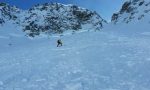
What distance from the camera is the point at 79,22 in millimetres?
106000

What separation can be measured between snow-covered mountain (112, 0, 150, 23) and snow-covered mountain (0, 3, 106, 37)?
26.9 ft

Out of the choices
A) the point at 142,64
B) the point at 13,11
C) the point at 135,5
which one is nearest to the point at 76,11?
the point at 13,11

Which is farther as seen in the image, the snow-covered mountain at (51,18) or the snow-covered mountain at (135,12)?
the snow-covered mountain at (51,18)

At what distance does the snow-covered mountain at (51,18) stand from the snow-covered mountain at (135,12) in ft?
26.9

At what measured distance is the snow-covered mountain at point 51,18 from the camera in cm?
8857

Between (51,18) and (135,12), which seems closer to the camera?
(135,12)

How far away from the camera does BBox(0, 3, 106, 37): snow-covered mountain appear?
88575mm

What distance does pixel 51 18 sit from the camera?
106 meters

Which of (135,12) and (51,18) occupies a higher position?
(51,18)

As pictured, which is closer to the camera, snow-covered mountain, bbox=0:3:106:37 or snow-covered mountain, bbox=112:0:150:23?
snow-covered mountain, bbox=112:0:150:23

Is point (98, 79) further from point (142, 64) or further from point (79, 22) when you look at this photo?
point (79, 22)

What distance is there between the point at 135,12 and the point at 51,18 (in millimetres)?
45831

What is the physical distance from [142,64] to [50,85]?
5.43 m

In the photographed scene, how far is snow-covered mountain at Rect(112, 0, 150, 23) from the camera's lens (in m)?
58.2
